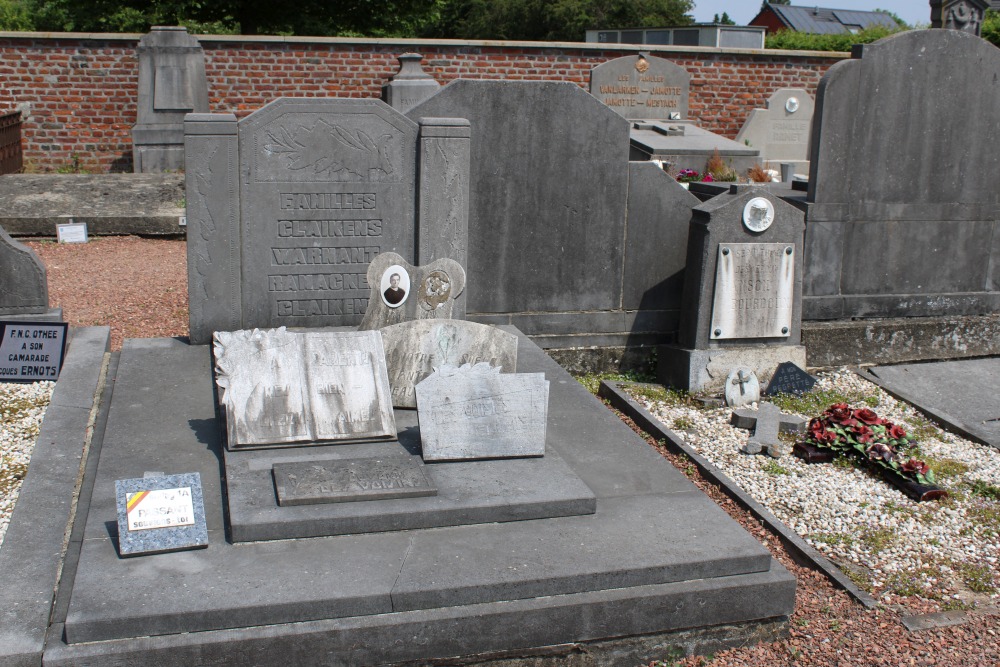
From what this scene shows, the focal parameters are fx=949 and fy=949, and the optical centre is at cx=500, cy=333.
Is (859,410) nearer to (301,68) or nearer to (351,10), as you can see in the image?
(301,68)

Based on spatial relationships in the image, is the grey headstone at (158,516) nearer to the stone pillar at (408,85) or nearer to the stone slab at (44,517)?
the stone slab at (44,517)

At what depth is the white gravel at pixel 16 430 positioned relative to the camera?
433 centimetres

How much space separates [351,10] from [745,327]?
17.3 metres

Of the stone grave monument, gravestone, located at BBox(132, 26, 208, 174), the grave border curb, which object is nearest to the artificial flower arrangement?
the grave border curb

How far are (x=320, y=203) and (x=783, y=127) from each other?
39.0 feet

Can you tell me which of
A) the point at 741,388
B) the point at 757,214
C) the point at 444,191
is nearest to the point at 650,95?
the point at 757,214

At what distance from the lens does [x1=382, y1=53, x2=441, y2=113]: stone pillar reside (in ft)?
47.5

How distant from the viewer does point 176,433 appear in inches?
177

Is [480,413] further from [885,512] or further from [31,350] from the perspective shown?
[31,350]

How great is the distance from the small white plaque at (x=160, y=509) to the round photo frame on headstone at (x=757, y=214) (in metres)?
4.18

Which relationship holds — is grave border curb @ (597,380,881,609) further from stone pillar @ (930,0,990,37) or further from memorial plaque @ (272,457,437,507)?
stone pillar @ (930,0,990,37)

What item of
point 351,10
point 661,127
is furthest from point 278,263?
point 351,10

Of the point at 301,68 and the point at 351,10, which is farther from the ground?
the point at 351,10

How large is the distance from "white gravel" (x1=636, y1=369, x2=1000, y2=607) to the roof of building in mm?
42487
